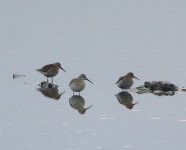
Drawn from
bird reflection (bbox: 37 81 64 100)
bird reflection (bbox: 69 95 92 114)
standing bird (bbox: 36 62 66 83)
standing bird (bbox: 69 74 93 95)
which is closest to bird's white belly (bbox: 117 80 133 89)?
standing bird (bbox: 69 74 93 95)

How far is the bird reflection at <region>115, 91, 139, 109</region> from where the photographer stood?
1887 cm

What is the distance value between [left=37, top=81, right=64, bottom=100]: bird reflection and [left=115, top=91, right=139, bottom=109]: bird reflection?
1314mm

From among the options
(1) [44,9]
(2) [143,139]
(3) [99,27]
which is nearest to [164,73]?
(2) [143,139]

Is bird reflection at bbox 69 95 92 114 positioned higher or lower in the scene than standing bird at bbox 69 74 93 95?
lower

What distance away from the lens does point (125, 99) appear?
1958cm

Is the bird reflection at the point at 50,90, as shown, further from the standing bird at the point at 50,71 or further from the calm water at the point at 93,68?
the standing bird at the point at 50,71

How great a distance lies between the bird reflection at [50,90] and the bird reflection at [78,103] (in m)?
0.37

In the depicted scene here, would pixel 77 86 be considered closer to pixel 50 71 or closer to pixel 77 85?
pixel 77 85

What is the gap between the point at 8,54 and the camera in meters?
26.3

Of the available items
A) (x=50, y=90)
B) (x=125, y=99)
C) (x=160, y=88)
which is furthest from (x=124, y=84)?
(x=50, y=90)

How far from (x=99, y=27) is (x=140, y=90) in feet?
42.9

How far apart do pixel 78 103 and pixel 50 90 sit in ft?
6.15

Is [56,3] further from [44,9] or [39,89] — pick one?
[39,89]

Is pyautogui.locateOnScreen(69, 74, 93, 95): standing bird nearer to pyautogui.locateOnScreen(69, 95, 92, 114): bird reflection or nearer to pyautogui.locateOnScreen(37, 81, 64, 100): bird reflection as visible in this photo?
pyautogui.locateOnScreen(69, 95, 92, 114): bird reflection
